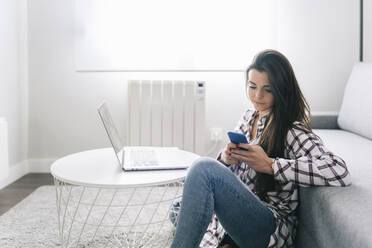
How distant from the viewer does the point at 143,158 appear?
5.49 feet

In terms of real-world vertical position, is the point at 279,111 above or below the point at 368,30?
below

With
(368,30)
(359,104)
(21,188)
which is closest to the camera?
(359,104)

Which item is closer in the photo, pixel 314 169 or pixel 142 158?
pixel 314 169

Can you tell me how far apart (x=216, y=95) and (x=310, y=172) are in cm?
184

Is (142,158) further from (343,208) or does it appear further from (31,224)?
(343,208)

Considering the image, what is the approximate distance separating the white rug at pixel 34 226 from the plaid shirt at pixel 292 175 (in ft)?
1.85

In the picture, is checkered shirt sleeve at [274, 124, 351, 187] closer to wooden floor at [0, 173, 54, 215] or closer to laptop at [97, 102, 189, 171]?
laptop at [97, 102, 189, 171]

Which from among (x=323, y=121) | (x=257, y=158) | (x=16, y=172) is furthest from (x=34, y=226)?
(x=323, y=121)

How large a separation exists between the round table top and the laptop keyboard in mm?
66

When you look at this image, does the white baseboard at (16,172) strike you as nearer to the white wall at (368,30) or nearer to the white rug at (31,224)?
the white rug at (31,224)

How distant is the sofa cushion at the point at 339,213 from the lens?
96cm

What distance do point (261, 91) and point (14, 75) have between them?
2.07 m

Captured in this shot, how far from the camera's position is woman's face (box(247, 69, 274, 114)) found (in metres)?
1.37

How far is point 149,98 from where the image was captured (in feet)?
9.07
